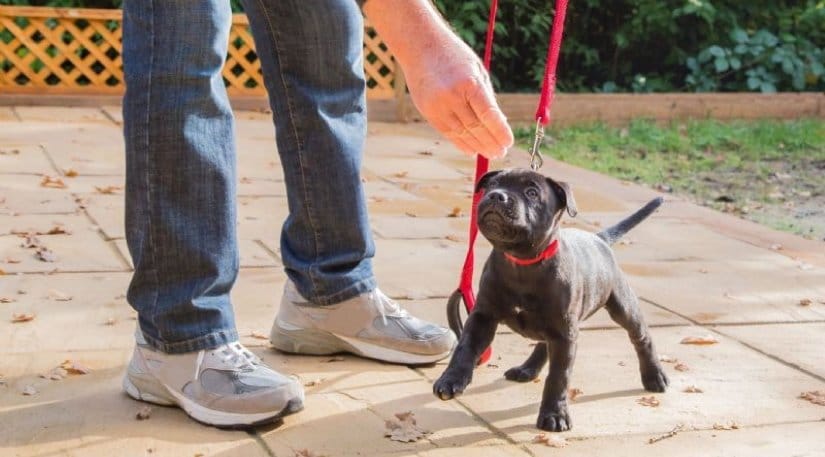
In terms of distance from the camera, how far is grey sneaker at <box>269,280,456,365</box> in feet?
9.77

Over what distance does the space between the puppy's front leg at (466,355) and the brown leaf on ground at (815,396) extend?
85 centimetres

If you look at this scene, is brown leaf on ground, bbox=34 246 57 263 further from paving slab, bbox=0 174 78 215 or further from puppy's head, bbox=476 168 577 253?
puppy's head, bbox=476 168 577 253

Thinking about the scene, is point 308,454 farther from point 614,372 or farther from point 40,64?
point 40,64

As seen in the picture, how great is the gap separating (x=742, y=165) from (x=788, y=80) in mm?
2709

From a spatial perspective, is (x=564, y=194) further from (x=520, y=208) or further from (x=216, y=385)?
(x=216, y=385)

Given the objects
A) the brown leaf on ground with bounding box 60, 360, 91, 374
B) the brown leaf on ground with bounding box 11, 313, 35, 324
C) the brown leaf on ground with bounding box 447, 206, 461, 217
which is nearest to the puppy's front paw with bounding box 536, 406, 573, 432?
the brown leaf on ground with bounding box 60, 360, 91, 374

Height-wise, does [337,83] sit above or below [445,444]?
above

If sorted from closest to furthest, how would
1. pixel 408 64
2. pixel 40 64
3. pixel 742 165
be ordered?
pixel 408 64 → pixel 742 165 → pixel 40 64

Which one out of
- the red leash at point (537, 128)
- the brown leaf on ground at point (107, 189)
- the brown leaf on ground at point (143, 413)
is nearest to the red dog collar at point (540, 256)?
the red leash at point (537, 128)

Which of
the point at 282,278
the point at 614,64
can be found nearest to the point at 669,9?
the point at 614,64

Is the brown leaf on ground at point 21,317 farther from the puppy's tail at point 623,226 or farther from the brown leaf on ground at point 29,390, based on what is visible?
→ the puppy's tail at point 623,226

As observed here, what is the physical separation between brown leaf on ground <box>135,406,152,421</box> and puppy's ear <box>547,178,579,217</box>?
A: 3.21 ft

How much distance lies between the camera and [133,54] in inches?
96.3

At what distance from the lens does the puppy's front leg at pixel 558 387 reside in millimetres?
2521
